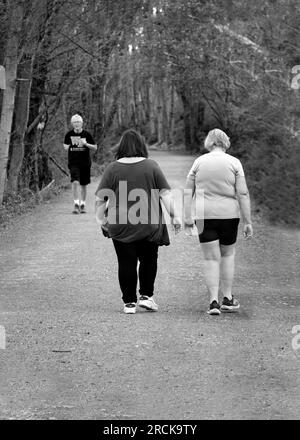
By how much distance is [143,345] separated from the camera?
809 centimetres

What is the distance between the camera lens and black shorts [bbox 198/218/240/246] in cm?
965

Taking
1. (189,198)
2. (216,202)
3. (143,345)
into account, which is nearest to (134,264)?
(189,198)

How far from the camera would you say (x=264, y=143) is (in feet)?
82.1

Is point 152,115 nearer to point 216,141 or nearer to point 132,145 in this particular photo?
point 216,141

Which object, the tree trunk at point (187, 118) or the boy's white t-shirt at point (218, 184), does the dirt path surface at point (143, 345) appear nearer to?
the boy's white t-shirt at point (218, 184)

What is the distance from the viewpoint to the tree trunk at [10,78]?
1817cm

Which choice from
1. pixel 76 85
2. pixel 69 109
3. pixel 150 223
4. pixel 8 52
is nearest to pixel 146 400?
pixel 150 223

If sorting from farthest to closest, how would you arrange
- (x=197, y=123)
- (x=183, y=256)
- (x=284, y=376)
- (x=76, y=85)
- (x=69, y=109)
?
(x=197, y=123) < (x=69, y=109) < (x=76, y=85) < (x=183, y=256) < (x=284, y=376)

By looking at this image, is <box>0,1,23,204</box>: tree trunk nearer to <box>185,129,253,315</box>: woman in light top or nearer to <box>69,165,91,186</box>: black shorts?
<box>69,165,91,186</box>: black shorts

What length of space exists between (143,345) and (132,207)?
1846 mm

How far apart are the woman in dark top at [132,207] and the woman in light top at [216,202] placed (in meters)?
0.31
